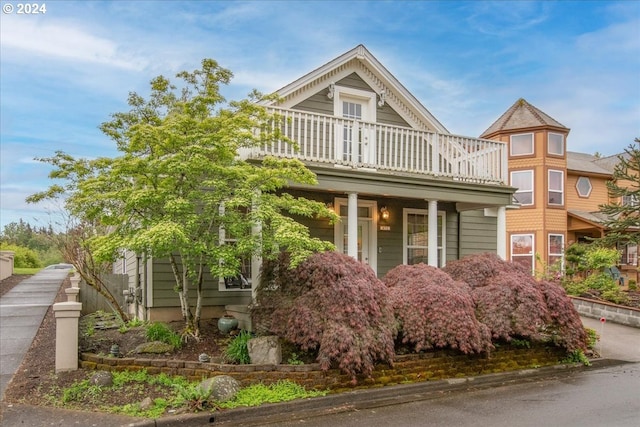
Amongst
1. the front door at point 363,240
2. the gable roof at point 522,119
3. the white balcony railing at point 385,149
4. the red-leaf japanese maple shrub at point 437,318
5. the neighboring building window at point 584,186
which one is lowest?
the red-leaf japanese maple shrub at point 437,318

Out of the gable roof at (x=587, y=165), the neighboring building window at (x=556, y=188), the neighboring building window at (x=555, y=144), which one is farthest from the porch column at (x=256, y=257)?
the gable roof at (x=587, y=165)

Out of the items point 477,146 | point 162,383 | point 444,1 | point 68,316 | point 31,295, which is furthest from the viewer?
point 31,295

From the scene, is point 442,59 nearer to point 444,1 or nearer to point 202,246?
point 444,1

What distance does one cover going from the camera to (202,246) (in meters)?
7.50

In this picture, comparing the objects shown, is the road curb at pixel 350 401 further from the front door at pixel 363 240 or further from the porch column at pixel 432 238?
the front door at pixel 363 240

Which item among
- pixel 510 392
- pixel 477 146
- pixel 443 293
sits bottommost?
pixel 510 392

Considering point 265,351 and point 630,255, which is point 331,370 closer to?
point 265,351

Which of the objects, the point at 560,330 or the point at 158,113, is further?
the point at 158,113

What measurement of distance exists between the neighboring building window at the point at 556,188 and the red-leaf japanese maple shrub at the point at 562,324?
1438cm

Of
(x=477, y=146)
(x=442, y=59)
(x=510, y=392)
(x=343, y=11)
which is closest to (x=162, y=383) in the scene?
(x=510, y=392)

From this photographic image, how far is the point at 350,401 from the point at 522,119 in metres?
19.4

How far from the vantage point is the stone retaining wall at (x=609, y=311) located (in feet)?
41.9

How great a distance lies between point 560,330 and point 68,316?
8419 mm

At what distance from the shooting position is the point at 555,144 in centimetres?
Result: 2214
